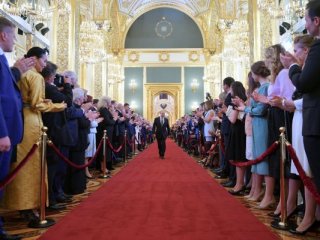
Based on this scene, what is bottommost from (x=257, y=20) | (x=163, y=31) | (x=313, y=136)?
(x=313, y=136)

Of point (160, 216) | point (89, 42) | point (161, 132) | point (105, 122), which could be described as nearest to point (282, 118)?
point (160, 216)

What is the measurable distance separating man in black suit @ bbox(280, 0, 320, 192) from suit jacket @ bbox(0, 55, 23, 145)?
2473 mm

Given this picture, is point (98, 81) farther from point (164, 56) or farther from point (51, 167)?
point (51, 167)

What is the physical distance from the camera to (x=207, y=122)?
30.0 ft

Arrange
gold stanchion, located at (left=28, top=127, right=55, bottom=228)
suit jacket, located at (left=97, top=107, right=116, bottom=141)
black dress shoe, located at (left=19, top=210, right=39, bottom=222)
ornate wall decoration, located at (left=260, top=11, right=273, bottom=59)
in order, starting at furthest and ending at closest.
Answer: ornate wall decoration, located at (left=260, top=11, right=273, bottom=59)
suit jacket, located at (left=97, top=107, right=116, bottom=141)
black dress shoe, located at (left=19, top=210, right=39, bottom=222)
gold stanchion, located at (left=28, top=127, right=55, bottom=228)

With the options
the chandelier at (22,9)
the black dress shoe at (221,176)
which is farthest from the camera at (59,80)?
the chandelier at (22,9)

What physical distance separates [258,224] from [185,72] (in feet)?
96.7

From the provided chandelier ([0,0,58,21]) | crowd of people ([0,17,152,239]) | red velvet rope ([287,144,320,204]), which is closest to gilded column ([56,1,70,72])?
chandelier ([0,0,58,21])

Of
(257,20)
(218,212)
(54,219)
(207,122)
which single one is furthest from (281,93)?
(257,20)

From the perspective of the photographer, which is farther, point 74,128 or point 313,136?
point 74,128

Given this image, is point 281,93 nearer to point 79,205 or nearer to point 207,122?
point 79,205

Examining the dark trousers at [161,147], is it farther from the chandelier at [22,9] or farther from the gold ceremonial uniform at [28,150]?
the gold ceremonial uniform at [28,150]

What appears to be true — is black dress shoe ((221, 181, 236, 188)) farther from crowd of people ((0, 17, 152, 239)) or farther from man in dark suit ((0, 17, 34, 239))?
man in dark suit ((0, 17, 34, 239))

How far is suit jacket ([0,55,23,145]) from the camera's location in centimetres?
317
